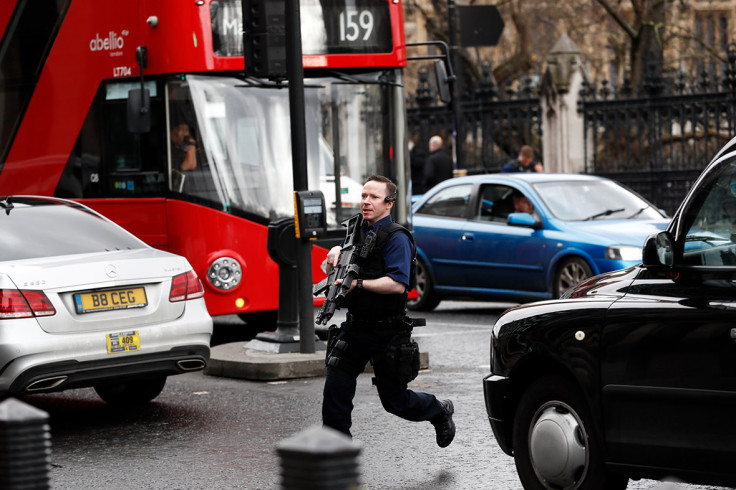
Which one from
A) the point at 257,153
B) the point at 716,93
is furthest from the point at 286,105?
the point at 716,93

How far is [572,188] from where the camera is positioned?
1488 cm

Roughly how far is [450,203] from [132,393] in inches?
267

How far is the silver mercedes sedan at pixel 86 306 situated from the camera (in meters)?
8.15

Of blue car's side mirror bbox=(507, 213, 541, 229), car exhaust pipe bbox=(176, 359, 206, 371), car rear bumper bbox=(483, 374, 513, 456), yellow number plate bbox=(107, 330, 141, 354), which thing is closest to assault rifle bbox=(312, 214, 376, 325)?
car rear bumper bbox=(483, 374, 513, 456)

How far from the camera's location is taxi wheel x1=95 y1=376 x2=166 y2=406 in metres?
9.66

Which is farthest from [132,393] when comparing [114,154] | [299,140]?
[114,154]

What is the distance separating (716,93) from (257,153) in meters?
11.8

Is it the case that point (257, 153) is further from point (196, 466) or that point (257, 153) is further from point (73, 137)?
point (196, 466)

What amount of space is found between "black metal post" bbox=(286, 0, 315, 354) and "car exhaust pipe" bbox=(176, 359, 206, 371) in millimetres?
1860

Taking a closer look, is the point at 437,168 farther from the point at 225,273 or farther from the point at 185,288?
the point at 185,288

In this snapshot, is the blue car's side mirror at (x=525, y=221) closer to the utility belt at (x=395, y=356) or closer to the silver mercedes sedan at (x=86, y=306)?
the silver mercedes sedan at (x=86, y=306)

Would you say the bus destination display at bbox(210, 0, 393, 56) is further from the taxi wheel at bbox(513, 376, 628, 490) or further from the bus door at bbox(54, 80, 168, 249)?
the taxi wheel at bbox(513, 376, 628, 490)

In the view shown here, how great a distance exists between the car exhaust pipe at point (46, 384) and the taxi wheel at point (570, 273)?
676 cm

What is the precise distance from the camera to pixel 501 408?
6.32 m
